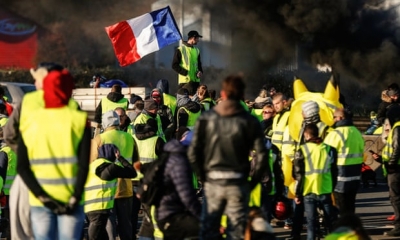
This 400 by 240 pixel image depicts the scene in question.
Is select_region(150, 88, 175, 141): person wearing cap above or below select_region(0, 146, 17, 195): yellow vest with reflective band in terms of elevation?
above

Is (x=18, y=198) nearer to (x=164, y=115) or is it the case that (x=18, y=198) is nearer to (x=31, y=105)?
(x=31, y=105)

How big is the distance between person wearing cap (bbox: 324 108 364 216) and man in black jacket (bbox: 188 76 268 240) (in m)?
3.77

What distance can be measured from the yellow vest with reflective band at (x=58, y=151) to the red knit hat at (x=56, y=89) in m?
0.06

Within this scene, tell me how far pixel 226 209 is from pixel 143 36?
32.8ft

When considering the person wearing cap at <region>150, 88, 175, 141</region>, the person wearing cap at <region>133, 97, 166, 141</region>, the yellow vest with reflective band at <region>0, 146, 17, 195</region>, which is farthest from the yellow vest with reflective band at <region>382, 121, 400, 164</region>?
the yellow vest with reflective band at <region>0, 146, 17, 195</region>

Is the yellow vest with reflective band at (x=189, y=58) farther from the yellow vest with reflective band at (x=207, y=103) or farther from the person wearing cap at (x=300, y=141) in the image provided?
the person wearing cap at (x=300, y=141)

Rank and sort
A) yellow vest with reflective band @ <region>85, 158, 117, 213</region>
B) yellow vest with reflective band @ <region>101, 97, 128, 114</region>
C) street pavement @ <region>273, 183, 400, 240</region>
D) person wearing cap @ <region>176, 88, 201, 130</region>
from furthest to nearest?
yellow vest with reflective band @ <region>101, 97, 128, 114</region>
person wearing cap @ <region>176, 88, 201, 130</region>
street pavement @ <region>273, 183, 400, 240</region>
yellow vest with reflective band @ <region>85, 158, 117, 213</region>

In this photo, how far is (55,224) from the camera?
8.62 meters

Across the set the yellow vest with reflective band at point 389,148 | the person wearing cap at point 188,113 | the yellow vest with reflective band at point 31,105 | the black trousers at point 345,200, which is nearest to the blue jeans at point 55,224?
the yellow vest with reflective band at point 31,105

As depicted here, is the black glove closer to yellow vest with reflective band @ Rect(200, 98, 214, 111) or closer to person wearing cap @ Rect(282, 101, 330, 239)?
person wearing cap @ Rect(282, 101, 330, 239)

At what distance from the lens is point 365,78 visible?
28.7 metres

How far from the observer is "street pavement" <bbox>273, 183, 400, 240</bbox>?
14461 mm

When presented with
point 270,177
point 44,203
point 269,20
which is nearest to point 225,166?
point 44,203

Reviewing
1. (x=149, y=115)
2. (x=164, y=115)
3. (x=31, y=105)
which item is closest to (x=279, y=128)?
(x=149, y=115)
